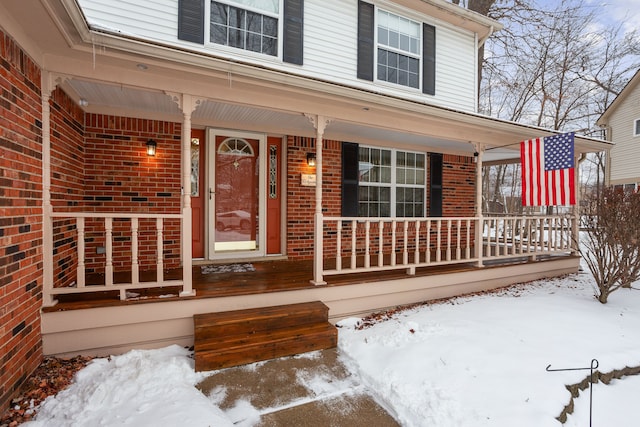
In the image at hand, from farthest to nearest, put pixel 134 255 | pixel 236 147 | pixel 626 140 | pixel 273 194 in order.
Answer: pixel 626 140
pixel 273 194
pixel 236 147
pixel 134 255

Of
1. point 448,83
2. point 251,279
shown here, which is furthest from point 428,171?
point 251,279

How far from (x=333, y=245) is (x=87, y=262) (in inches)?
149

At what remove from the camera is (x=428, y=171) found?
23.4ft

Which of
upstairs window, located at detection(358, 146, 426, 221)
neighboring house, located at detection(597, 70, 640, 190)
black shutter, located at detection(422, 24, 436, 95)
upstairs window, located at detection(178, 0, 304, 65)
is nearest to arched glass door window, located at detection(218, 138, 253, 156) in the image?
upstairs window, located at detection(178, 0, 304, 65)

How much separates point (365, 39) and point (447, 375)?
596 centimetres

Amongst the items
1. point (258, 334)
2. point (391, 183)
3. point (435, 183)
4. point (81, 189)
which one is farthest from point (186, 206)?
point (435, 183)

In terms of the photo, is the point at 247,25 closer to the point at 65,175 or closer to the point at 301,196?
the point at 301,196

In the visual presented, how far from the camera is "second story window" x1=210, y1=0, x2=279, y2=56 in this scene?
207 inches

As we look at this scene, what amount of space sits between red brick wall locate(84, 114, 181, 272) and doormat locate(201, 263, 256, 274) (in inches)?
21.1

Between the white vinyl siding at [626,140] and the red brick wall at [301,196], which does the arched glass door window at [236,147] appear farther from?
the white vinyl siding at [626,140]

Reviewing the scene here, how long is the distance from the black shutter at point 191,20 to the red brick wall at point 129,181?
1427mm

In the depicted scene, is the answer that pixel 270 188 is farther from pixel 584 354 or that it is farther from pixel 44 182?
pixel 584 354

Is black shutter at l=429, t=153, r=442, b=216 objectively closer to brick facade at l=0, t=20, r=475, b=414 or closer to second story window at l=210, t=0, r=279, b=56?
brick facade at l=0, t=20, r=475, b=414

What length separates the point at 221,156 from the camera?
5230mm
